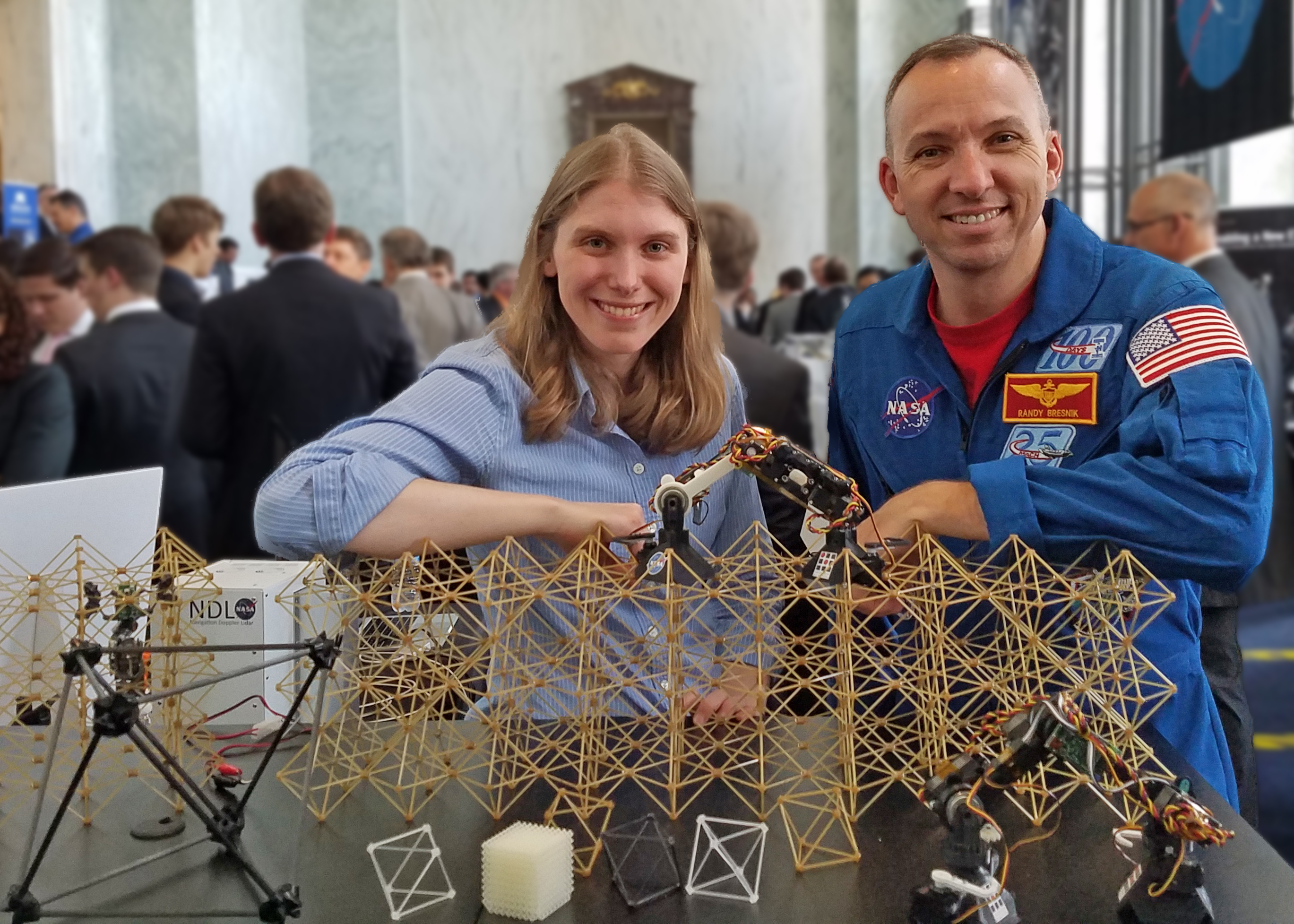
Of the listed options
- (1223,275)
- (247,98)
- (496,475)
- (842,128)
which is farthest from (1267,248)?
(842,128)

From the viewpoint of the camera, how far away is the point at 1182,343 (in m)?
1.73

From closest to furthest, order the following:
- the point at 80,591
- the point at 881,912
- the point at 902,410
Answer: the point at 881,912, the point at 80,591, the point at 902,410

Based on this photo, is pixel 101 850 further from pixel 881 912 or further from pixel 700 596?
pixel 881 912

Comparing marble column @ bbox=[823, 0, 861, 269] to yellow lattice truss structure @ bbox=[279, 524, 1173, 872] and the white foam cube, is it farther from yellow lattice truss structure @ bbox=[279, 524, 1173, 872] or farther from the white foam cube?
the white foam cube

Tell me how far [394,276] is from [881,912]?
6565 millimetres

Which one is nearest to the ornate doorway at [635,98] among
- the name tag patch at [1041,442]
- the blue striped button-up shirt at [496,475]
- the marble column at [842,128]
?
the marble column at [842,128]

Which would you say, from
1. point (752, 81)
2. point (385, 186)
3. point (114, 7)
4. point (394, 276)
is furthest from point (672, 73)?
point (394, 276)

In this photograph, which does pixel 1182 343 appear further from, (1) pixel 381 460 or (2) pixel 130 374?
(2) pixel 130 374

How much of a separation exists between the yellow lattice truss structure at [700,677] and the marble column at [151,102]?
423 inches

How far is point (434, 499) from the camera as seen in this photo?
1737 mm

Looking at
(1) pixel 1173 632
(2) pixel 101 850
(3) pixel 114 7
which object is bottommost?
(2) pixel 101 850

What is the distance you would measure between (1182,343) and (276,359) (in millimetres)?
2936

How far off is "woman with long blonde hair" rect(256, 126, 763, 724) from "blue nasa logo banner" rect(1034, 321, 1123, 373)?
0.52 m

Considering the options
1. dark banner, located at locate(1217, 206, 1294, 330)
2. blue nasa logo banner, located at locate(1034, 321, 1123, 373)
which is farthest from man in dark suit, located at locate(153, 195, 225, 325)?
dark banner, located at locate(1217, 206, 1294, 330)
